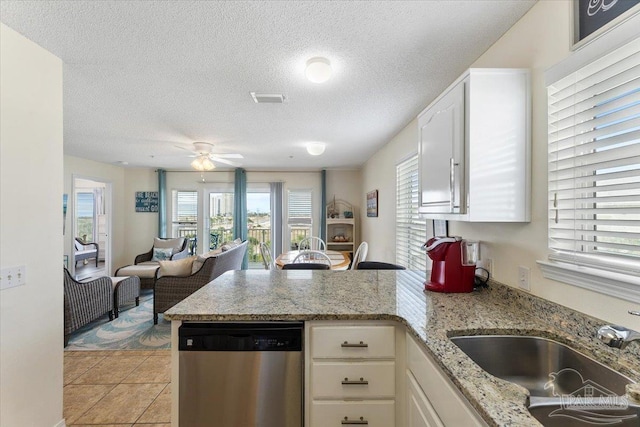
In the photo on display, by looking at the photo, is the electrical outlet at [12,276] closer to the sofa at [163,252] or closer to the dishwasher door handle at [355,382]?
the dishwasher door handle at [355,382]

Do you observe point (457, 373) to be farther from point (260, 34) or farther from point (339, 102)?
Result: point (339, 102)

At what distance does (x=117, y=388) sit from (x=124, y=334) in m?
1.15

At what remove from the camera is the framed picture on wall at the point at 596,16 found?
98 cm

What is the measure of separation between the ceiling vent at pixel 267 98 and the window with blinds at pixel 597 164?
1844 mm

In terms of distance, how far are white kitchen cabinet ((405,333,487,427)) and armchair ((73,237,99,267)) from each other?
831 cm

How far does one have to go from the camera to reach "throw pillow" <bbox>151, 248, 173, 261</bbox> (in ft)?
18.4

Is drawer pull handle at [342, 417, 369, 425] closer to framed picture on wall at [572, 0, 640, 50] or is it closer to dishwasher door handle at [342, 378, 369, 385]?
dishwasher door handle at [342, 378, 369, 385]

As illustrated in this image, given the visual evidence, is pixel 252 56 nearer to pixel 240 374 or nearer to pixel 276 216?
pixel 240 374

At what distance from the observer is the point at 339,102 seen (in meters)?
2.58

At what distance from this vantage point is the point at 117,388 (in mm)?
2354

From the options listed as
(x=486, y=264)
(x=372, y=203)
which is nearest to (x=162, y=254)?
(x=372, y=203)

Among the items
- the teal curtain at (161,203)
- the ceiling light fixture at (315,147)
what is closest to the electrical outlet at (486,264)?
the ceiling light fixture at (315,147)

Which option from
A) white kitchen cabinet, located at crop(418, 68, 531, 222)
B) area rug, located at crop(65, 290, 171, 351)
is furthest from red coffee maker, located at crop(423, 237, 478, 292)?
area rug, located at crop(65, 290, 171, 351)

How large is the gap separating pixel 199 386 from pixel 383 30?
2.04 m
